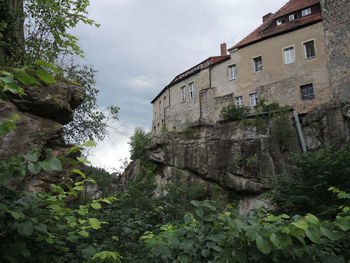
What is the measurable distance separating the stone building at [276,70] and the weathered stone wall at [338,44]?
22 centimetres

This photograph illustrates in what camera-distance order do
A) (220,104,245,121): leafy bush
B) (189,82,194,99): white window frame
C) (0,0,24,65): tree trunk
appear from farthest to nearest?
(189,82,194,99): white window frame → (220,104,245,121): leafy bush → (0,0,24,65): tree trunk

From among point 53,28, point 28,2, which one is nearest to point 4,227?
point 53,28

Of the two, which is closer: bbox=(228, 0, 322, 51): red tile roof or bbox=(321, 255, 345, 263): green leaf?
bbox=(321, 255, 345, 263): green leaf

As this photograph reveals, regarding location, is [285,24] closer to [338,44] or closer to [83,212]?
[338,44]

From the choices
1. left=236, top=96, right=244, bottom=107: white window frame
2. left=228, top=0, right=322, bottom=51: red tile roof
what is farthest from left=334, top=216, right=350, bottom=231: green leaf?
left=228, top=0, right=322, bottom=51: red tile roof

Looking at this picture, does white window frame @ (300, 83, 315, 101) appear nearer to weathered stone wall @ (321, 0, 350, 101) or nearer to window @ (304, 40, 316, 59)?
weathered stone wall @ (321, 0, 350, 101)

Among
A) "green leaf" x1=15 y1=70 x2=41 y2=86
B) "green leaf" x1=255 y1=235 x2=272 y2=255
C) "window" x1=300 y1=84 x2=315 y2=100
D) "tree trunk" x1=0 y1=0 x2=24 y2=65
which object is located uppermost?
"window" x1=300 y1=84 x2=315 y2=100

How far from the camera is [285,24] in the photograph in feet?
71.8

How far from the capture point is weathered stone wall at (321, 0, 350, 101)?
18000 millimetres

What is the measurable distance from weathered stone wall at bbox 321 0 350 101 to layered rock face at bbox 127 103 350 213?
3.22 m

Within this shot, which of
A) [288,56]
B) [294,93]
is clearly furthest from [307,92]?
[288,56]

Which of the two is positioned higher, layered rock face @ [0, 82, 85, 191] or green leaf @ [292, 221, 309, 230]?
layered rock face @ [0, 82, 85, 191]

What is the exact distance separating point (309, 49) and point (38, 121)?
2184 centimetres

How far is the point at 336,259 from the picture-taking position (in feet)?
4.71
